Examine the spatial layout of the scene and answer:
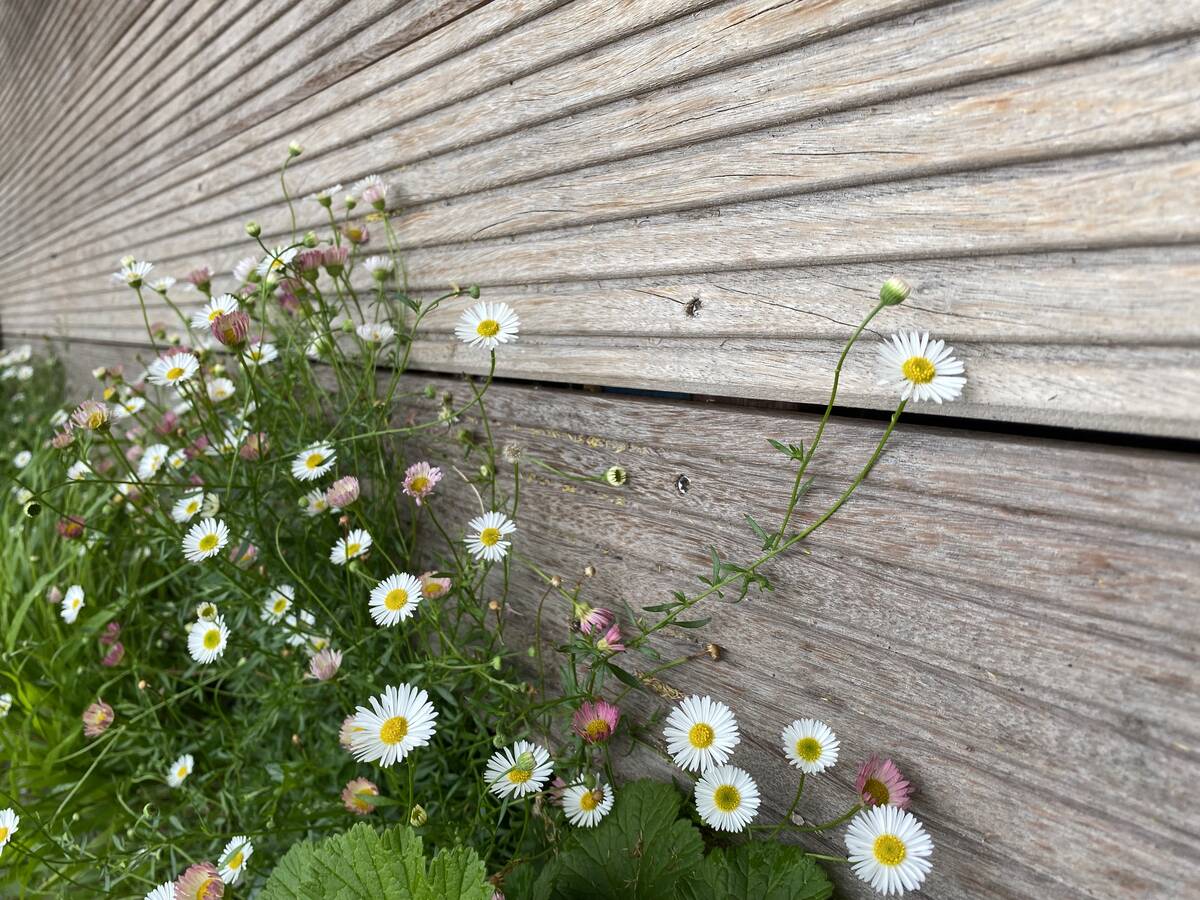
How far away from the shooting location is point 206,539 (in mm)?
1421

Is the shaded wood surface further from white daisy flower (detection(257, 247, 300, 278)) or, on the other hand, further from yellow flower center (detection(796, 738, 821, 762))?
yellow flower center (detection(796, 738, 821, 762))

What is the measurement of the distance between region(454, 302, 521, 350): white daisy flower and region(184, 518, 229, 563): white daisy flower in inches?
23.2

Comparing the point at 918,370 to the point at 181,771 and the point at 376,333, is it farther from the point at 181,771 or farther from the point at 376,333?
the point at 181,771

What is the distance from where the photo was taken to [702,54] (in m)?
1.03

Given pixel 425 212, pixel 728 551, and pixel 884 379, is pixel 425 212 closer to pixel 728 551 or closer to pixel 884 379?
pixel 728 551

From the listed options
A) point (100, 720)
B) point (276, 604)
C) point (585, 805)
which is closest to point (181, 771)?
point (100, 720)

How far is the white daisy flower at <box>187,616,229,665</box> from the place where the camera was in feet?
4.43

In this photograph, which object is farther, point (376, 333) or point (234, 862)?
point (376, 333)

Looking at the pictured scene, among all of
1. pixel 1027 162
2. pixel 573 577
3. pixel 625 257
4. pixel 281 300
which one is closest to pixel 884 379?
pixel 1027 162

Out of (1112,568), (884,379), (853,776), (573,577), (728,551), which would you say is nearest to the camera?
(1112,568)

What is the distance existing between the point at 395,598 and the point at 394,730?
210 mm

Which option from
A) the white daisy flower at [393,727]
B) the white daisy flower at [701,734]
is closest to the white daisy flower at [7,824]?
the white daisy flower at [393,727]

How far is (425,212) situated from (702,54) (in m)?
0.74

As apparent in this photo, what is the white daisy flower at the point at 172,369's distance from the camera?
1.55 meters
